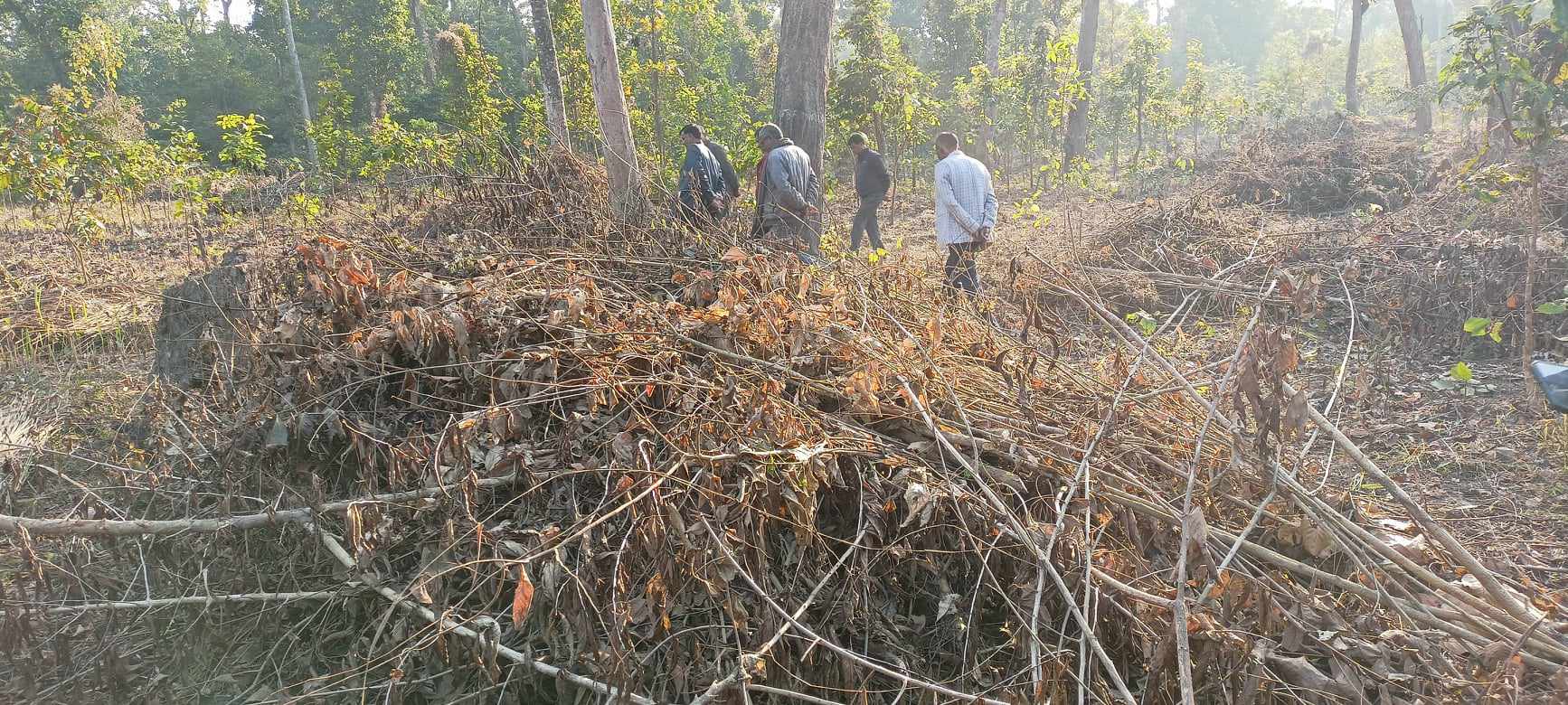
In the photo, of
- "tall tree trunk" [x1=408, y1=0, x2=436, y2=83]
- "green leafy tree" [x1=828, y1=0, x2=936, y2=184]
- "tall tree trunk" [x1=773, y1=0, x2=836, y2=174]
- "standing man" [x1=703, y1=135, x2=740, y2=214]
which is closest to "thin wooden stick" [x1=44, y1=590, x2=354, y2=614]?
"standing man" [x1=703, y1=135, x2=740, y2=214]

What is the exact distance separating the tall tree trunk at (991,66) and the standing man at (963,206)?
1062 cm

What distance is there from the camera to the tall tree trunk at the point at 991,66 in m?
17.2

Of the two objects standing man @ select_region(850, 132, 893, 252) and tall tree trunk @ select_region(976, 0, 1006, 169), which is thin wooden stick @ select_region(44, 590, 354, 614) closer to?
standing man @ select_region(850, 132, 893, 252)

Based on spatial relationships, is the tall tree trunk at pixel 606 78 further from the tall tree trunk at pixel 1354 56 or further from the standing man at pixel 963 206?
the tall tree trunk at pixel 1354 56

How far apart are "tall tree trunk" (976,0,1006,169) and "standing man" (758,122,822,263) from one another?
440 inches

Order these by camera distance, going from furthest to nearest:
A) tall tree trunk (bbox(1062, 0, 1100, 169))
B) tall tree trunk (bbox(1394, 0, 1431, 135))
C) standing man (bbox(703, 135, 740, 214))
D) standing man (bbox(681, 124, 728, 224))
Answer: tall tree trunk (bbox(1062, 0, 1100, 169))
tall tree trunk (bbox(1394, 0, 1431, 135))
standing man (bbox(703, 135, 740, 214))
standing man (bbox(681, 124, 728, 224))

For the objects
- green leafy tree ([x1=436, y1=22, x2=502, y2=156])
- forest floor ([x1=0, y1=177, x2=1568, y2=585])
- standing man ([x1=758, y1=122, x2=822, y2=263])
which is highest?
green leafy tree ([x1=436, y1=22, x2=502, y2=156])

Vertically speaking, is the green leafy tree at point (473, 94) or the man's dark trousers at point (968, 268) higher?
the green leafy tree at point (473, 94)

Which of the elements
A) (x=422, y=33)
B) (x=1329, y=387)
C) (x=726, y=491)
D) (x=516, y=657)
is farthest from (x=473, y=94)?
(x=422, y=33)

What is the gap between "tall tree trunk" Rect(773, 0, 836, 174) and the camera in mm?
→ 6227

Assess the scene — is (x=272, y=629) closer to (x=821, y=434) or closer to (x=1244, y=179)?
(x=821, y=434)

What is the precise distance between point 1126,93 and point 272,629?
19428mm

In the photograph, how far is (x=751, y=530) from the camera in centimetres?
217

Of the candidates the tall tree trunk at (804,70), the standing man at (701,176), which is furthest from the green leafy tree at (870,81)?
the standing man at (701,176)
